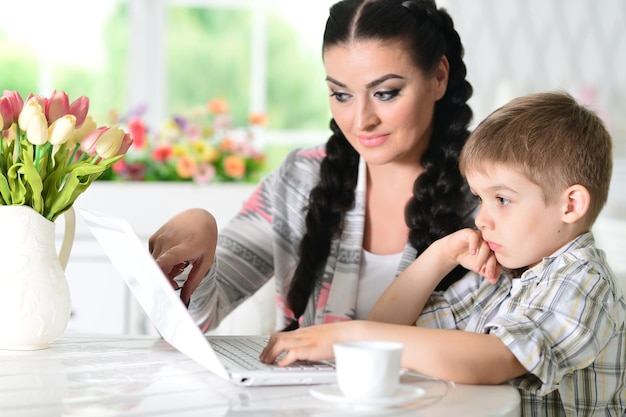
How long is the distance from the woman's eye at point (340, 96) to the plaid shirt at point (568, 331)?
0.52 metres

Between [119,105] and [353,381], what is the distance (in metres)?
3.83

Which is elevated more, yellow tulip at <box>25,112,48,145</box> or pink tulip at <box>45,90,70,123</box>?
pink tulip at <box>45,90,70,123</box>

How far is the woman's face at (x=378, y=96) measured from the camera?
176 centimetres

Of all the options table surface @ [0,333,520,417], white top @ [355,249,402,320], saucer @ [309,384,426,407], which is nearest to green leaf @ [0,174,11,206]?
table surface @ [0,333,520,417]

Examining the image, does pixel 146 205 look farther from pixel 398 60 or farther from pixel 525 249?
pixel 525 249

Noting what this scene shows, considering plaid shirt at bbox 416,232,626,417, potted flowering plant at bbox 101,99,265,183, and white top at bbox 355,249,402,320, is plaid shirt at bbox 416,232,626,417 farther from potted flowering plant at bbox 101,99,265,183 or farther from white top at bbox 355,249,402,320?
potted flowering plant at bbox 101,99,265,183

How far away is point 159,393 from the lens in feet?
3.63

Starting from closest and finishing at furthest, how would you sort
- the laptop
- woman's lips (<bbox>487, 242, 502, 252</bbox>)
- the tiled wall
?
the laptop
woman's lips (<bbox>487, 242, 502, 252</bbox>)
the tiled wall

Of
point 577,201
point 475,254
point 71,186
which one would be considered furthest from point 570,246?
point 71,186

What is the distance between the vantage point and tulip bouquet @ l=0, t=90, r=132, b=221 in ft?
4.42

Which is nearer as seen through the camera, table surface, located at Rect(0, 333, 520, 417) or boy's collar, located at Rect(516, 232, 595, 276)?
table surface, located at Rect(0, 333, 520, 417)

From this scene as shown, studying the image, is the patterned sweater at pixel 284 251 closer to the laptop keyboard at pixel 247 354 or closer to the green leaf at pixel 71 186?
the laptop keyboard at pixel 247 354

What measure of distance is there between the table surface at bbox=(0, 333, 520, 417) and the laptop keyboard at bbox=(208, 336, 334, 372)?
1.8 inches

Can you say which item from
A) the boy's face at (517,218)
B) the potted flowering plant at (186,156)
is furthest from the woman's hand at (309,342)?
the potted flowering plant at (186,156)
